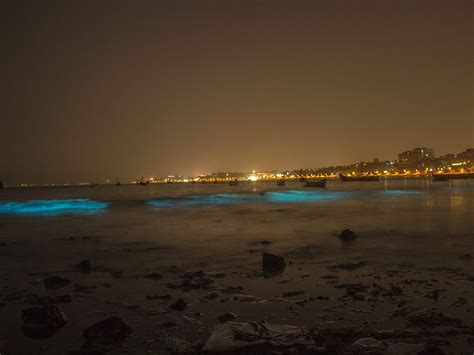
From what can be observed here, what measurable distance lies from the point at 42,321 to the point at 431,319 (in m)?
7.64

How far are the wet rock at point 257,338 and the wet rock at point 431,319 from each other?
222 cm

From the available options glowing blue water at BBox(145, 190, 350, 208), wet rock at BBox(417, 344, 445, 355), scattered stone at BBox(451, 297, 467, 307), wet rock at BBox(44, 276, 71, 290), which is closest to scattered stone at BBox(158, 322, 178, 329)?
wet rock at BBox(417, 344, 445, 355)

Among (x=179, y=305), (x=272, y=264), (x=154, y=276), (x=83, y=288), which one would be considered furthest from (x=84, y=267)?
(x=272, y=264)

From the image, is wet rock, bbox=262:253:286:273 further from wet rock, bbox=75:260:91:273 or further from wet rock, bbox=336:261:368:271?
wet rock, bbox=75:260:91:273

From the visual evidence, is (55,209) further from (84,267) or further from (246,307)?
(246,307)

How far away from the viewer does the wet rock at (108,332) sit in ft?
23.6

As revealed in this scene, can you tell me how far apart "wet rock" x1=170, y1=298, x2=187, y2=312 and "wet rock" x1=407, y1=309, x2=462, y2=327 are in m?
4.64

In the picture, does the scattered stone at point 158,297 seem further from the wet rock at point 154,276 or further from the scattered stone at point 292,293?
the scattered stone at point 292,293

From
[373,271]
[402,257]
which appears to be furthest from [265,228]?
[373,271]

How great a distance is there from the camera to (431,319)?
7.60 metres

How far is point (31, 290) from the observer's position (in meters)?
11.1

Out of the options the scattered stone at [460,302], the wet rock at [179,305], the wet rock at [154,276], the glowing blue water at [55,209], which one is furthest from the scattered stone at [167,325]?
the glowing blue water at [55,209]

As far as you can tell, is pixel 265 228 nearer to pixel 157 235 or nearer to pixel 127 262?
pixel 157 235

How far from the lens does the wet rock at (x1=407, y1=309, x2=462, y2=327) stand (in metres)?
7.37
